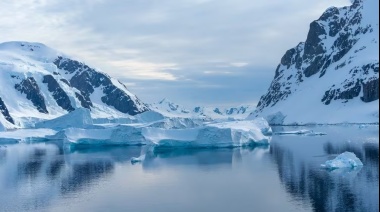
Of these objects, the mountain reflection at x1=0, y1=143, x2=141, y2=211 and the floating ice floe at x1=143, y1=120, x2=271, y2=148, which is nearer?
the mountain reflection at x1=0, y1=143, x2=141, y2=211

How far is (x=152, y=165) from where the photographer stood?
6769cm

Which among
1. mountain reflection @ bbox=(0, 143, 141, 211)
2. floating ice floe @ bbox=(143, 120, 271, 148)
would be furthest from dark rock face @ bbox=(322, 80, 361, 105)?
mountain reflection @ bbox=(0, 143, 141, 211)

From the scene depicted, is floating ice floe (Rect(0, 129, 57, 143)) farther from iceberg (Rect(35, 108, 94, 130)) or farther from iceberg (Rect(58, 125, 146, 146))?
iceberg (Rect(58, 125, 146, 146))

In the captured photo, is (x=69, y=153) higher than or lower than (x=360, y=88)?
lower

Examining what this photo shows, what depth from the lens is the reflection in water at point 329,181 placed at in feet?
134

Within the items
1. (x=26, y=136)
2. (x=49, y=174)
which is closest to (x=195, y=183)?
(x=49, y=174)

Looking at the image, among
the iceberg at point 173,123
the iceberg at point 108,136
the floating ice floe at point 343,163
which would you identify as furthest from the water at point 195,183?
the iceberg at point 173,123

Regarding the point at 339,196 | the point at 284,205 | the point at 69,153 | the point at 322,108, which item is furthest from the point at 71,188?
the point at 322,108

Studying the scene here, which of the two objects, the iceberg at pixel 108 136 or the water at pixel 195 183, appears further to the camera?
the iceberg at pixel 108 136

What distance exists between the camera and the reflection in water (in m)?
40.8

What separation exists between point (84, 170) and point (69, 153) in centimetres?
2579

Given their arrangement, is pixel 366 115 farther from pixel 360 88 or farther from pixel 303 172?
pixel 303 172

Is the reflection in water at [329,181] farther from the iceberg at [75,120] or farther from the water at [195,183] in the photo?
the iceberg at [75,120]

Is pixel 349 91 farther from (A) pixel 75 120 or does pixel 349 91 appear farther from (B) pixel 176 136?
(B) pixel 176 136
